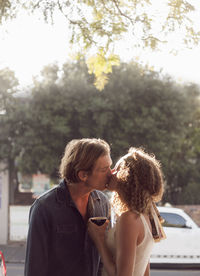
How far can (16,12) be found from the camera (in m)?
4.98

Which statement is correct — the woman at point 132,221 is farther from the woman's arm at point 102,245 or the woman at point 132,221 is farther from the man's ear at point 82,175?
the man's ear at point 82,175

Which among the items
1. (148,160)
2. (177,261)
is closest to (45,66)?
(177,261)

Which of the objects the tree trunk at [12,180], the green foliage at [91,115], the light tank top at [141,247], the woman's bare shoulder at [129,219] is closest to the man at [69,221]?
the light tank top at [141,247]

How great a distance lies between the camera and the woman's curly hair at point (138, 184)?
2.38 meters

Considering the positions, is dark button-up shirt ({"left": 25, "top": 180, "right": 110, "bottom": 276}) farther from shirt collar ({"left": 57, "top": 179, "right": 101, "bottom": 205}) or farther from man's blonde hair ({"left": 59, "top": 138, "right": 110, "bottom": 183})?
man's blonde hair ({"left": 59, "top": 138, "right": 110, "bottom": 183})

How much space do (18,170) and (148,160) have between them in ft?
46.5

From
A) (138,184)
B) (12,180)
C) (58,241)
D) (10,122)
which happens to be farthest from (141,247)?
(12,180)

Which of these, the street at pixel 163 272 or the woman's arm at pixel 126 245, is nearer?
the woman's arm at pixel 126 245

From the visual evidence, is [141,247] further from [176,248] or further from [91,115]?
[91,115]

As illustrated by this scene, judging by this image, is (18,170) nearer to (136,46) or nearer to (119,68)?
(119,68)

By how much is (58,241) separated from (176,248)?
8.92 meters

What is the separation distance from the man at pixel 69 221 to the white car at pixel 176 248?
843 centimetres

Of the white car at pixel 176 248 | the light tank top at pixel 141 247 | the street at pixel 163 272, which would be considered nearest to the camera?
the light tank top at pixel 141 247

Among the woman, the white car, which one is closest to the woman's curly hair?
the woman
